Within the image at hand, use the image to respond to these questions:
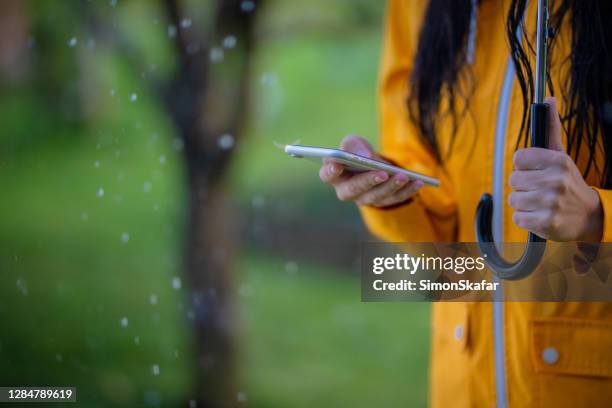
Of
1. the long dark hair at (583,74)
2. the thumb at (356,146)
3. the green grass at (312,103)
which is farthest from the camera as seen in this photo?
the green grass at (312,103)

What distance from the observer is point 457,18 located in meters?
0.99

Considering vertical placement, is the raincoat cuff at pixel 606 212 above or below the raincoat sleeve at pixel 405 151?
below

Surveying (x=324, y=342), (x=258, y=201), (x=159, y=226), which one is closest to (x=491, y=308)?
(x=324, y=342)

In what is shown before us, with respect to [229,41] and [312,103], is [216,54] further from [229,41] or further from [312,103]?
[312,103]

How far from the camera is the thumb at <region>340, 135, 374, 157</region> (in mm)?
917

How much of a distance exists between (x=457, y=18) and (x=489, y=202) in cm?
29

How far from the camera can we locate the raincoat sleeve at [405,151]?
1.01 m

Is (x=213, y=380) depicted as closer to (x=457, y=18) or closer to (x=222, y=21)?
(x=222, y=21)

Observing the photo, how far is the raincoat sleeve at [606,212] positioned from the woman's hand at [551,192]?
0.02m

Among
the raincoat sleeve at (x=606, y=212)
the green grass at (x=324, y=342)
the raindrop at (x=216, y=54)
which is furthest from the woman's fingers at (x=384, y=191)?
the green grass at (x=324, y=342)

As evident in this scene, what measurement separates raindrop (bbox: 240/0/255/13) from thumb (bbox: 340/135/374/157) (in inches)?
39.4

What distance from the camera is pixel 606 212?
727mm

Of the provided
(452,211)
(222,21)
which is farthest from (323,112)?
(452,211)

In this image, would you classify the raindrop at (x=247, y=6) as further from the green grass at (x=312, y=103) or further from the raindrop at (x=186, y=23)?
the green grass at (x=312, y=103)
